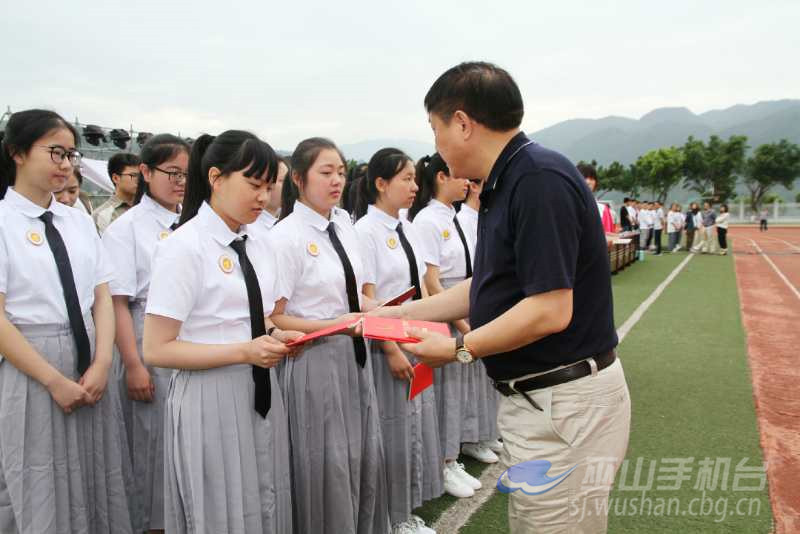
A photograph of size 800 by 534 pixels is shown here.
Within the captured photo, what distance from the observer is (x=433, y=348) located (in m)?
1.87

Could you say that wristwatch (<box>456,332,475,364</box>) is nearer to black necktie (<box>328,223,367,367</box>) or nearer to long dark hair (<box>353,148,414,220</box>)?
black necktie (<box>328,223,367,367</box>)

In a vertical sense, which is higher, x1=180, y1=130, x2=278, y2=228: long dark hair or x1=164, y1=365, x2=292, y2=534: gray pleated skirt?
x1=180, y1=130, x2=278, y2=228: long dark hair

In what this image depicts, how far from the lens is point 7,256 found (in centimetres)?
222

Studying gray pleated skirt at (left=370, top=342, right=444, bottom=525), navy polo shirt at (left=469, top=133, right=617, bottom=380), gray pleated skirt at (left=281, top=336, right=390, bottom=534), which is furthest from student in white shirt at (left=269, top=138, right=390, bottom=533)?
navy polo shirt at (left=469, top=133, right=617, bottom=380)

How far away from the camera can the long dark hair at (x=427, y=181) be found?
4008 millimetres

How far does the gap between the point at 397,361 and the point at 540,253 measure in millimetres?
1619

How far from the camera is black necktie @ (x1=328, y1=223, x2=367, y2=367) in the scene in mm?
2738

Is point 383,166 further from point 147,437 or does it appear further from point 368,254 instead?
point 147,437

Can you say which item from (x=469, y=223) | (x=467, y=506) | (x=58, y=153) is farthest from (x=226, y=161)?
(x=467, y=506)

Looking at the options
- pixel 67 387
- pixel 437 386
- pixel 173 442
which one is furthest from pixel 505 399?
pixel 437 386

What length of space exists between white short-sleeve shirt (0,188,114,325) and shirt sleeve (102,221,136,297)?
1.06 feet

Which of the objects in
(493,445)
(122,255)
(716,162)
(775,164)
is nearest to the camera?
(122,255)

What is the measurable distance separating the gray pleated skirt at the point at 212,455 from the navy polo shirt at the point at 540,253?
941 millimetres

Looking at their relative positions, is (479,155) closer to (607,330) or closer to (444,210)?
(607,330)
